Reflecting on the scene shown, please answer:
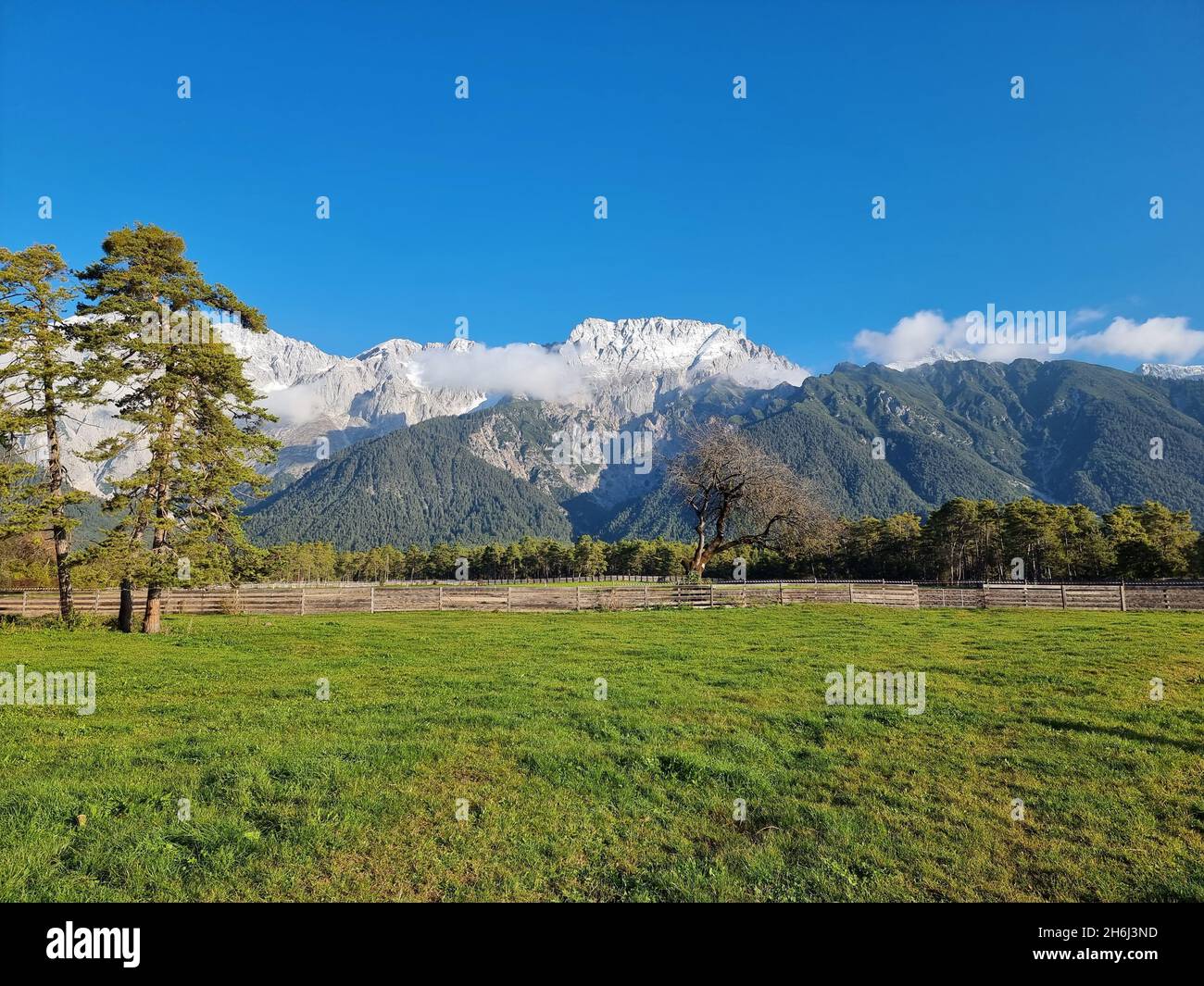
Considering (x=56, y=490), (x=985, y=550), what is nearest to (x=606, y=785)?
(x=56, y=490)

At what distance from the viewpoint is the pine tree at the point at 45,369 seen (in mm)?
22719

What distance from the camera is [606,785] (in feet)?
26.1

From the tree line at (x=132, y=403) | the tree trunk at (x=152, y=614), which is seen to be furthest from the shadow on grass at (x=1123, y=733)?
the tree trunk at (x=152, y=614)

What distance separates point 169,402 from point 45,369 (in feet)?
13.4

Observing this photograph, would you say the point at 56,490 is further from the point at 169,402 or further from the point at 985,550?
the point at 985,550

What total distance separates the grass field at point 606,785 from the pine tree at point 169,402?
822 cm

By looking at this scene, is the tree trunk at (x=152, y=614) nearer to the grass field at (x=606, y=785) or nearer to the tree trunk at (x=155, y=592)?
the tree trunk at (x=155, y=592)

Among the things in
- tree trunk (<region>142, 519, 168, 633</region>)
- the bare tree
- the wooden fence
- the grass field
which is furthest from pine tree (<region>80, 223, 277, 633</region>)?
the bare tree

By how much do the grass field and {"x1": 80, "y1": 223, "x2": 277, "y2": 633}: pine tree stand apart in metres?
8.22

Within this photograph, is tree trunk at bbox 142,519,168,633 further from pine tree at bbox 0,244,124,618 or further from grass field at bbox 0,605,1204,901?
grass field at bbox 0,605,1204,901
